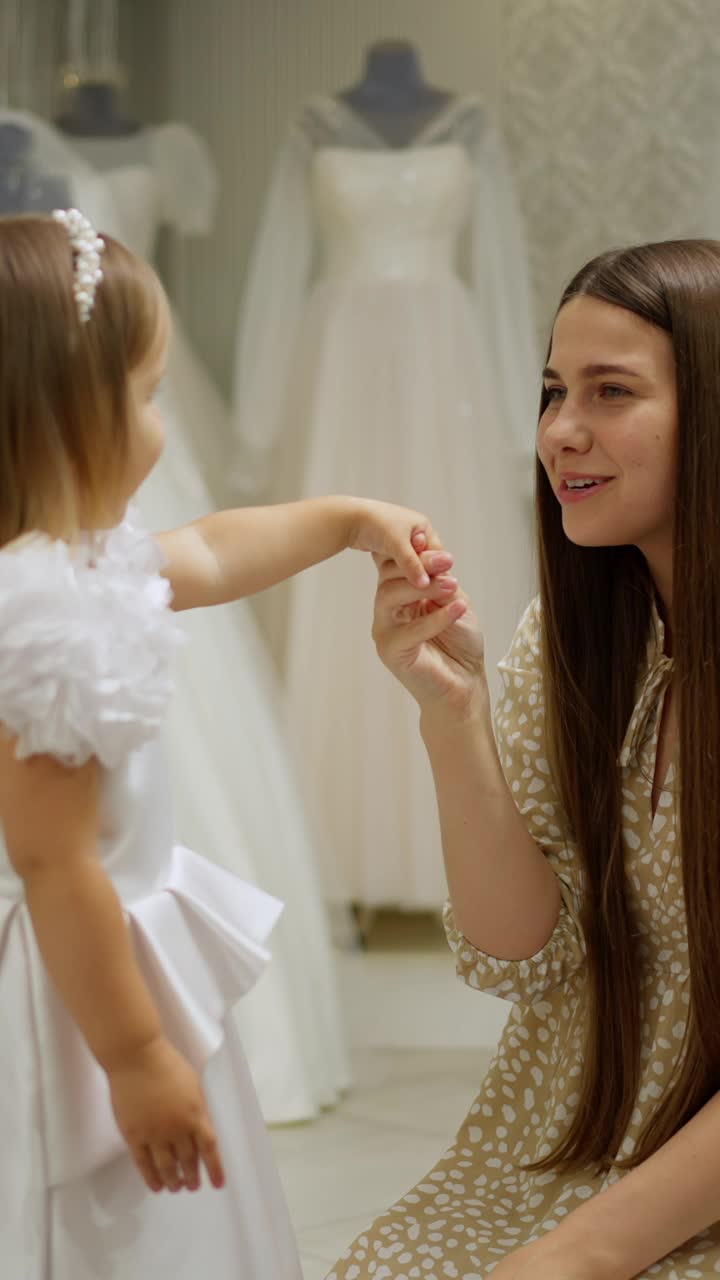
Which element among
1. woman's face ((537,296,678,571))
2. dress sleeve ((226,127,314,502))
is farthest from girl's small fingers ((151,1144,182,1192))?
dress sleeve ((226,127,314,502))

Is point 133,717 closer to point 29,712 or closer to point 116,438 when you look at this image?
point 29,712

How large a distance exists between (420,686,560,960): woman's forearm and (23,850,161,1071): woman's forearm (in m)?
0.42

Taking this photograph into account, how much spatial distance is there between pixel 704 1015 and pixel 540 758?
0.27m

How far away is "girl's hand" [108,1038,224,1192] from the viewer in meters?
0.78

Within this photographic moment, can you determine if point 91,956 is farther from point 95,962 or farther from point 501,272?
point 501,272

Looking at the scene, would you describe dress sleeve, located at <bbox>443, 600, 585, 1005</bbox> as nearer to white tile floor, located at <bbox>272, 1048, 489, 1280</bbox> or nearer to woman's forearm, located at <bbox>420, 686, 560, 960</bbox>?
woman's forearm, located at <bbox>420, 686, 560, 960</bbox>

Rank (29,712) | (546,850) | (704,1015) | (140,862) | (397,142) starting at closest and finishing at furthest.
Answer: (29,712), (140,862), (704,1015), (546,850), (397,142)

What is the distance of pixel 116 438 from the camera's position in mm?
831

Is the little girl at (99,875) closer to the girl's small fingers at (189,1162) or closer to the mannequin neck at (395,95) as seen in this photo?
the girl's small fingers at (189,1162)

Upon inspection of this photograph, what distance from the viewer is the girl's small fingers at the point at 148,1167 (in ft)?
2.59

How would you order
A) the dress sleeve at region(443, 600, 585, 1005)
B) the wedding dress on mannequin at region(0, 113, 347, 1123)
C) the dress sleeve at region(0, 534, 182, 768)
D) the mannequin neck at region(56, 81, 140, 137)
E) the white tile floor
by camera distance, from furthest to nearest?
the mannequin neck at region(56, 81, 140, 137) → the wedding dress on mannequin at region(0, 113, 347, 1123) → the white tile floor → the dress sleeve at region(443, 600, 585, 1005) → the dress sleeve at region(0, 534, 182, 768)

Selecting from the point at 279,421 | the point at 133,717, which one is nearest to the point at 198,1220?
the point at 133,717

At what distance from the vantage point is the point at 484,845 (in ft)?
3.79

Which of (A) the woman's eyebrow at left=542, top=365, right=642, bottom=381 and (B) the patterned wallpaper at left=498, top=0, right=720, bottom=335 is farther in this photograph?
(B) the patterned wallpaper at left=498, top=0, right=720, bottom=335
